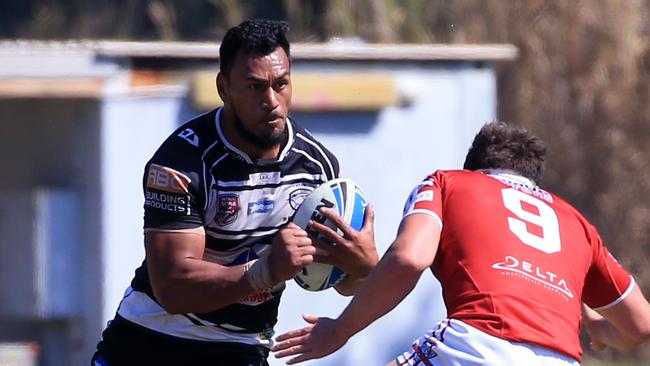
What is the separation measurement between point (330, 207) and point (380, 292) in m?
0.57

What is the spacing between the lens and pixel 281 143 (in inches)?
177

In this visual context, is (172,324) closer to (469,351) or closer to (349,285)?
(349,285)

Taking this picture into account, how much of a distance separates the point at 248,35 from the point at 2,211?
4.57 metres

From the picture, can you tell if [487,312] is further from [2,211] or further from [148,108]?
[2,211]

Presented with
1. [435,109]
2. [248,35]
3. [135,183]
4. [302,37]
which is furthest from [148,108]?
[248,35]

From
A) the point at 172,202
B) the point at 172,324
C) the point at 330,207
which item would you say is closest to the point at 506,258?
the point at 330,207

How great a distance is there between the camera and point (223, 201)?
438 cm

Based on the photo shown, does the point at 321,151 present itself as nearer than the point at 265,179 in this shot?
No

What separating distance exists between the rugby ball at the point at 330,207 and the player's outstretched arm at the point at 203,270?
0.16 metres

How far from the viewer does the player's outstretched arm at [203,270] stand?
417 cm

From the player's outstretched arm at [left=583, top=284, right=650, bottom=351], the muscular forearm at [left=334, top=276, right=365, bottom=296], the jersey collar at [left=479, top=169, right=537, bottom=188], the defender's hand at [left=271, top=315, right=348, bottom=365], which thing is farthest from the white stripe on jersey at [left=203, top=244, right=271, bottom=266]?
the player's outstretched arm at [left=583, top=284, right=650, bottom=351]

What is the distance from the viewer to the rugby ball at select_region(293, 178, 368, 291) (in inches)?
173

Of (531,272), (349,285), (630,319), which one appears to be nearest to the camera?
(531,272)

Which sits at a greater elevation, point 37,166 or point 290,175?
point 290,175
